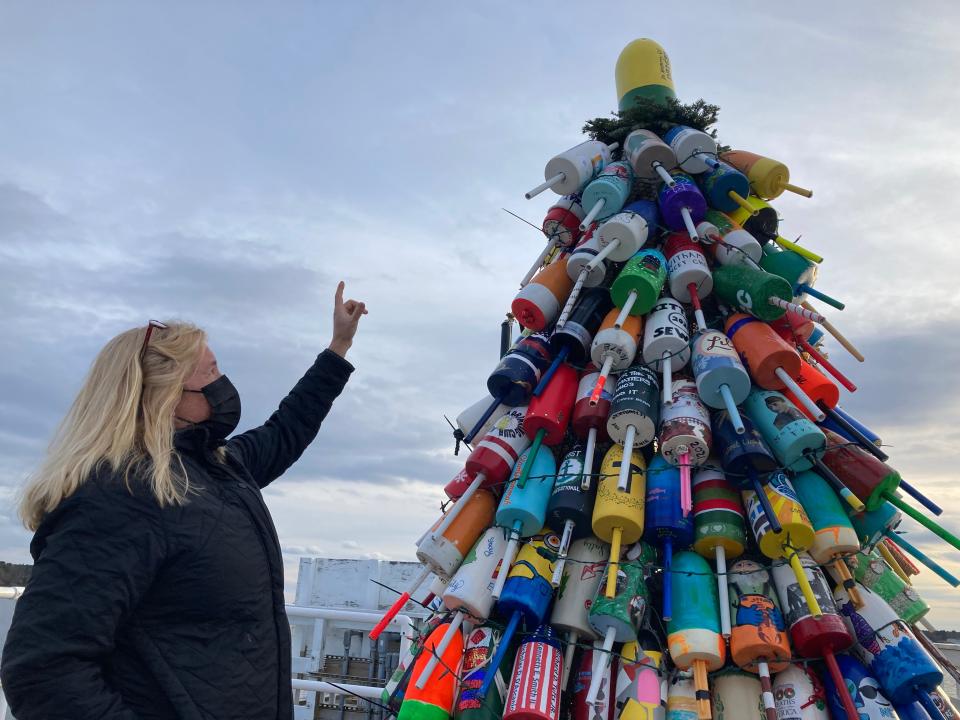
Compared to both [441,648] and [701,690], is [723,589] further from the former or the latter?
[441,648]

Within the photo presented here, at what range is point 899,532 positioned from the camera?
335 cm

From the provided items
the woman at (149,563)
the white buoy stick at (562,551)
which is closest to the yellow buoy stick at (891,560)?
the white buoy stick at (562,551)

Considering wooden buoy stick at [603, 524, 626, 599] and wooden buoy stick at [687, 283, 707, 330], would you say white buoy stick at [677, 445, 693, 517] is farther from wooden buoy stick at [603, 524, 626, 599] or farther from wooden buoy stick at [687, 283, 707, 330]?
wooden buoy stick at [687, 283, 707, 330]

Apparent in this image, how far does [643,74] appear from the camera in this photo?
475 cm

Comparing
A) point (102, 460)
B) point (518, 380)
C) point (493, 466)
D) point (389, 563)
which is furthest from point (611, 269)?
point (389, 563)

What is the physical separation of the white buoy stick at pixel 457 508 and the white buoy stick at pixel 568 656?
0.68 meters

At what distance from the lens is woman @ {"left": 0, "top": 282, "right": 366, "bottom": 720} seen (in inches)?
65.9

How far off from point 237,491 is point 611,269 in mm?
2378

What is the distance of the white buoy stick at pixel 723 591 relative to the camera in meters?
2.81

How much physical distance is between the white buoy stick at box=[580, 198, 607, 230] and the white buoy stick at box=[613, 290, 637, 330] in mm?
520

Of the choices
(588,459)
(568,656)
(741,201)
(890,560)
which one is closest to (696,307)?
(741,201)

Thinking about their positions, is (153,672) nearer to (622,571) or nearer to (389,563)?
(622,571)

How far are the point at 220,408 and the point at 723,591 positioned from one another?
6.36ft

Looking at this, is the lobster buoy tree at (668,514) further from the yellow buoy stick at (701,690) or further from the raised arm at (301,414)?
the raised arm at (301,414)
